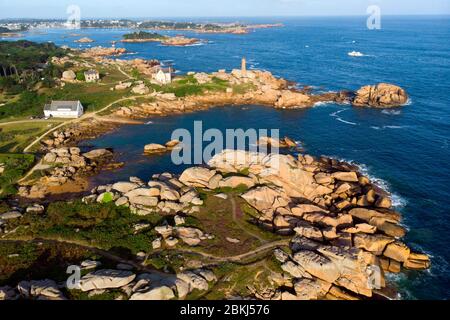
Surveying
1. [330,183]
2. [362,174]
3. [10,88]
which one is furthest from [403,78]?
[10,88]

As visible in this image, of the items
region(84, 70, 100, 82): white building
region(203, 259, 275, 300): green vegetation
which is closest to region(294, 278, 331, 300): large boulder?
region(203, 259, 275, 300): green vegetation

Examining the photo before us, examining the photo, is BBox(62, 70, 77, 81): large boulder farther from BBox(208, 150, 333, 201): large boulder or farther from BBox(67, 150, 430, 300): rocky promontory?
BBox(208, 150, 333, 201): large boulder

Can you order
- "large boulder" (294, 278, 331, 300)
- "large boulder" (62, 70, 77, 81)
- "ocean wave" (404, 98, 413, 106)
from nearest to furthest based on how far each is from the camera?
"large boulder" (294, 278, 331, 300)
"ocean wave" (404, 98, 413, 106)
"large boulder" (62, 70, 77, 81)

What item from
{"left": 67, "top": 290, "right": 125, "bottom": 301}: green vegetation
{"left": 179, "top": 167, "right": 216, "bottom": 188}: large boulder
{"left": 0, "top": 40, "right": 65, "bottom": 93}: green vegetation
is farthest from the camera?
{"left": 0, "top": 40, "right": 65, "bottom": 93}: green vegetation

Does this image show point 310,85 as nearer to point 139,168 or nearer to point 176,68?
point 176,68

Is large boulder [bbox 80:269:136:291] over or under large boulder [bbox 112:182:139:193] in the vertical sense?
under

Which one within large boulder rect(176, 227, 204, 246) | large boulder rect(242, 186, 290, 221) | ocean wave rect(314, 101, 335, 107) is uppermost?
ocean wave rect(314, 101, 335, 107)
